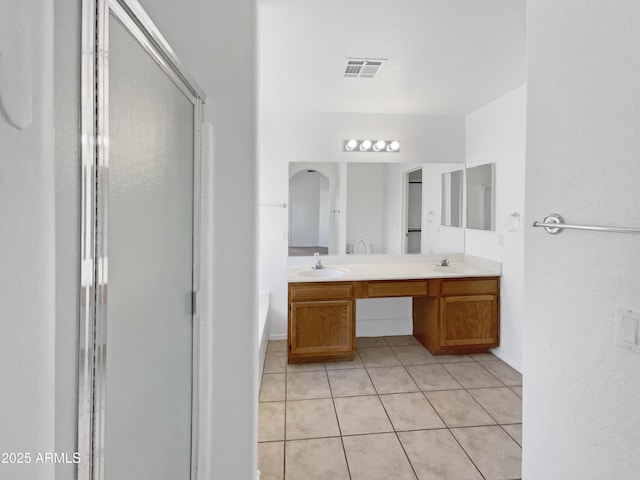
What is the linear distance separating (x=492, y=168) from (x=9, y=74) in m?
3.56

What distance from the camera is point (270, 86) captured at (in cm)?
290

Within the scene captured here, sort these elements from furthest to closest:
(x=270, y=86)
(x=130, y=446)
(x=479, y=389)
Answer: (x=270, y=86), (x=479, y=389), (x=130, y=446)

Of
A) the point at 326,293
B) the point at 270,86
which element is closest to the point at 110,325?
the point at 326,293

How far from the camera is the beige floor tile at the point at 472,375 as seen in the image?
9.07 ft

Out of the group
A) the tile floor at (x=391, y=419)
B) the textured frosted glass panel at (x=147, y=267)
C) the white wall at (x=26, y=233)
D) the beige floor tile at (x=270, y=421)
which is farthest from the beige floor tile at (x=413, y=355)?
the white wall at (x=26, y=233)

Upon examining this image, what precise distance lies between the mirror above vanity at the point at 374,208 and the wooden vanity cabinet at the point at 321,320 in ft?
2.32

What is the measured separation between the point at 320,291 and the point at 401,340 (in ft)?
4.16

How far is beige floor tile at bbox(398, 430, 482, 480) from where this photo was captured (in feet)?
5.88

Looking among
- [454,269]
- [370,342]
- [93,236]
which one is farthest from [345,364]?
[93,236]

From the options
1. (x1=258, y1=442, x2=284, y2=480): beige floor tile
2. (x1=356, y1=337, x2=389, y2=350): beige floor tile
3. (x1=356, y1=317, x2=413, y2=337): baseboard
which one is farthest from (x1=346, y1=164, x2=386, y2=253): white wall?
(x1=258, y1=442, x2=284, y2=480): beige floor tile

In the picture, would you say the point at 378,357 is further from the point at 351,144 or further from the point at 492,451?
the point at 351,144

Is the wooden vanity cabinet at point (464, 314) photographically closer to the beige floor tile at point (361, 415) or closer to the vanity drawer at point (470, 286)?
the vanity drawer at point (470, 286)

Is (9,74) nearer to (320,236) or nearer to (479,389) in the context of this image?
(479,389)

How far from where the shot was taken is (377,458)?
1.91 m
